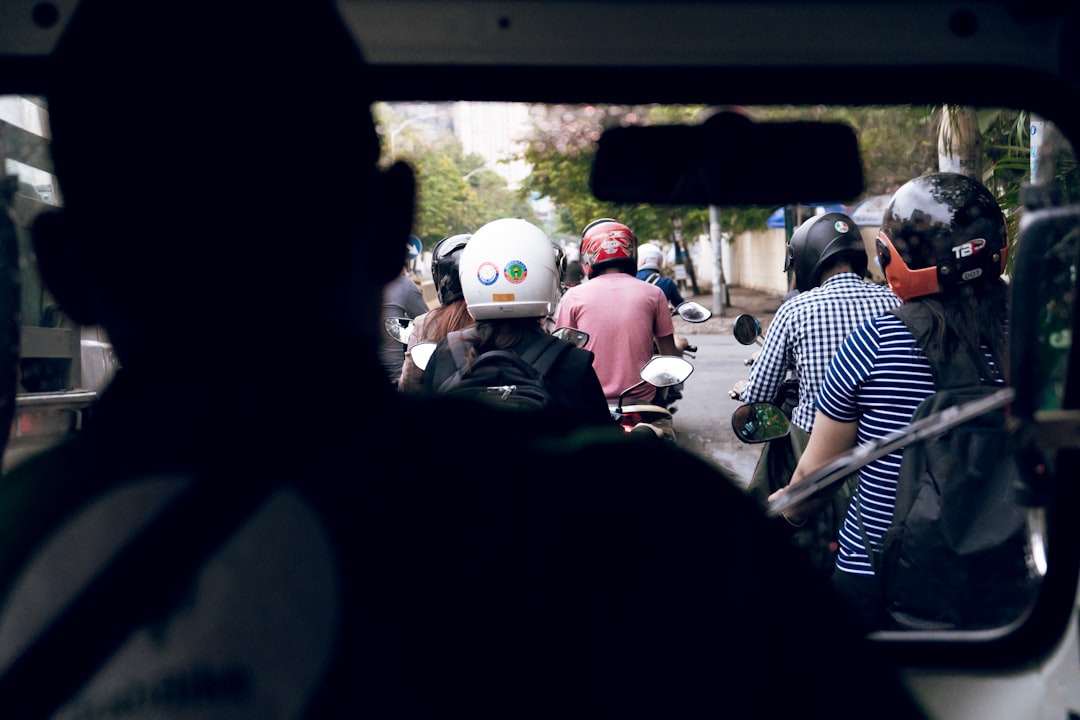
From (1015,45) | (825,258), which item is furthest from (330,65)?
(825,258)

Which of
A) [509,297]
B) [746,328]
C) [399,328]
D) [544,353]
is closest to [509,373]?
[544,353]

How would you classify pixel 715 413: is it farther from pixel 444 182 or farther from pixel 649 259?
pixel 444 182

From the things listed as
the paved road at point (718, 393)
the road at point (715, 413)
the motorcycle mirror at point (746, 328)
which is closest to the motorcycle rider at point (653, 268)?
the paved road at point (718, 393)

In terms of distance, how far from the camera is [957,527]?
106 inches

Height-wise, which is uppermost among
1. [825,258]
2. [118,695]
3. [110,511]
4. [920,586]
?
[825,258]

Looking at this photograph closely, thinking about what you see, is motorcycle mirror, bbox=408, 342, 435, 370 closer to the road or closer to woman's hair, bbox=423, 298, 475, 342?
woman's hair, bbox=423, 298, 475, 342

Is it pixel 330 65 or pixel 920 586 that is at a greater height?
pixel 330 65

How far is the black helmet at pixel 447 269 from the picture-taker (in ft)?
16.8

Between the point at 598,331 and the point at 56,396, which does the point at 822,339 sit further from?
the point at 56,396

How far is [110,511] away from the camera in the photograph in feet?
3.41

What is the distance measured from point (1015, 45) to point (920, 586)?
5.13 feet

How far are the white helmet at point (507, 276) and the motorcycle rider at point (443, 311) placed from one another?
54 cm

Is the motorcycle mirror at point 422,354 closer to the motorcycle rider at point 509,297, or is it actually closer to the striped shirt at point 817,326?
the motorcycle rider at point 509,297

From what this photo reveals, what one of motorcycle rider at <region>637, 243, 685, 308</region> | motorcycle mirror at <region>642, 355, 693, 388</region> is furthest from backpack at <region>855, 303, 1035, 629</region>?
motorcycle rider at <region>637, 243, 685, 308</region>
